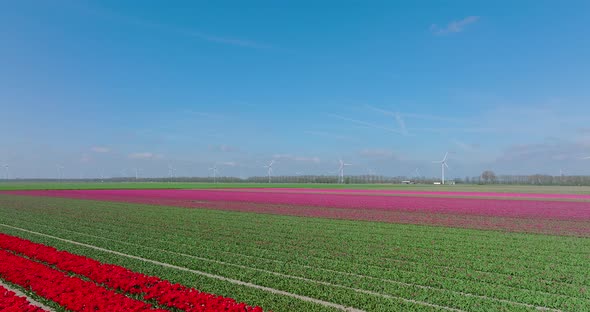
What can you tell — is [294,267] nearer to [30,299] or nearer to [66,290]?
[66,290]

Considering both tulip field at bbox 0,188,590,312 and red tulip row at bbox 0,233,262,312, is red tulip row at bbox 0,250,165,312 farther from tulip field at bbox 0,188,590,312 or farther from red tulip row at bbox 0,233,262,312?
red tulip row at bbox 0,233,262,312

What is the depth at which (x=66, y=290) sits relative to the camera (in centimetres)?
1131

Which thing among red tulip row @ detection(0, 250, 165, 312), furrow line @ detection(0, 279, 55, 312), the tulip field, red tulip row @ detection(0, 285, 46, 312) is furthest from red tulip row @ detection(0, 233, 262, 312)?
red tulip row @ detection(0, 285, 46, 312)

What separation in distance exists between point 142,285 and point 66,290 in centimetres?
190

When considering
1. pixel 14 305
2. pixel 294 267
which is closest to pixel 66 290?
pixel 14 305

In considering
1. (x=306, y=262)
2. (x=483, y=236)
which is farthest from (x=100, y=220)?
(x=483, y=236)

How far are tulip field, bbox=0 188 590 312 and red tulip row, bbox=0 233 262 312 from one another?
0.04 meters

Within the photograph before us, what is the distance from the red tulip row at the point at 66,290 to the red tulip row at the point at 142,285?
609 mm

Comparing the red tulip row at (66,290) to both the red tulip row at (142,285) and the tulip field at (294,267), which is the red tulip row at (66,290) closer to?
the tulip field at (294,267)

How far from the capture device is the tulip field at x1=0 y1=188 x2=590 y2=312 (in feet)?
36.0

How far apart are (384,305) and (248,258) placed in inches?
292

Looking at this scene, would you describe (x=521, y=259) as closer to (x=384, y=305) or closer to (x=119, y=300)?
(x=384, y=305)

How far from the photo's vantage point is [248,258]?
55.8 feet

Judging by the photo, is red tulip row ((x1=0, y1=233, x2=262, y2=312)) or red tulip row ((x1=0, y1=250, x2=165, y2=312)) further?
red tulip row ((x1=0, y1=250, x2=165, y2=312))
